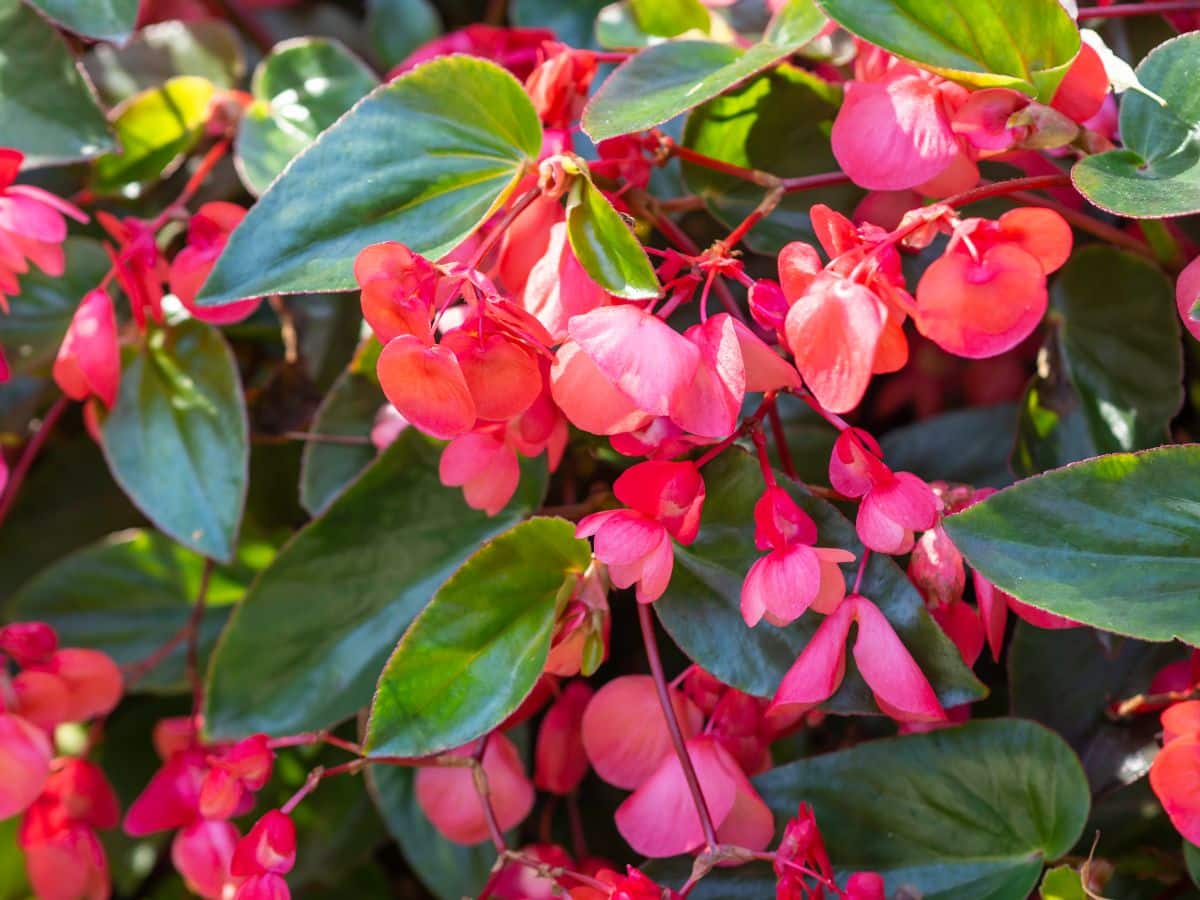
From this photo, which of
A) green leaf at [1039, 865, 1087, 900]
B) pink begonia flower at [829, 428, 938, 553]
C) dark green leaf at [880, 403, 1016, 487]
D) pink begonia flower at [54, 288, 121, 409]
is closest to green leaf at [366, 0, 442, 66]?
pink begonia flower at [54, 288, 121, 409]

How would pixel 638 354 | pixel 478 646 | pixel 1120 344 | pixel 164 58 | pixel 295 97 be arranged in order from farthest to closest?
pixel 164 58
pixel 295 97
pixel 1120 344
pixel 478 646
pixel 638 354

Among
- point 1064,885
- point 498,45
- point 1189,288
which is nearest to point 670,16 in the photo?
point 498,45

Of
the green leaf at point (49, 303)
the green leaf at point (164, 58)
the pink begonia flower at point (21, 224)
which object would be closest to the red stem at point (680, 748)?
the pink begonia flower at point (21, 224)

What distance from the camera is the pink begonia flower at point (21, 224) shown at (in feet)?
1.75

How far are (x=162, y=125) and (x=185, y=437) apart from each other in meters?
0.21

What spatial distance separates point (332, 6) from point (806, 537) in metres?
0.82

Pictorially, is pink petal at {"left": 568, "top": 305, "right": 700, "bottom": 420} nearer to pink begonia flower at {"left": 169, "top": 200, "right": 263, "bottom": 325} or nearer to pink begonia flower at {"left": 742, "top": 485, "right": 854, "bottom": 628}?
pink begonia flower at {"left": 742, "top": 485, "right": 854, "bottom": 628}

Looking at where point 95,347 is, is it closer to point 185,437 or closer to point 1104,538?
point 185,437

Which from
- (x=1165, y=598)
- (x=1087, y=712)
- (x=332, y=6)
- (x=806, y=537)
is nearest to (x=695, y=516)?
(x=806, y=537)

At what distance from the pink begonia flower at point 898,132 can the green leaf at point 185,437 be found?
36 centimetres

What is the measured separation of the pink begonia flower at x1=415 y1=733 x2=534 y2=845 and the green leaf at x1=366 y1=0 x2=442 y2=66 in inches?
21.7

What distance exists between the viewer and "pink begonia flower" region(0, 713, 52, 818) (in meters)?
0.53

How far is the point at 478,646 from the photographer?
0.49 meters

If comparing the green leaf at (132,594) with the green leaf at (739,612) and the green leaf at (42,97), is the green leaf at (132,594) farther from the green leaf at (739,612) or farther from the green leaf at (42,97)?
the green leaf at (739,612)
